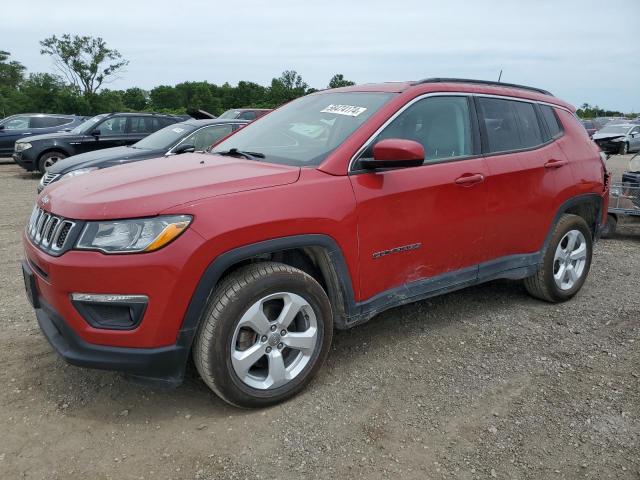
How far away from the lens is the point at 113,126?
1266cm

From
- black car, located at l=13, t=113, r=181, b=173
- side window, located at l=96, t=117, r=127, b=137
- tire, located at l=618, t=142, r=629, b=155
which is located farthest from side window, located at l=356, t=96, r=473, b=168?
tire, located at l=618, t=142, r=629, b=155

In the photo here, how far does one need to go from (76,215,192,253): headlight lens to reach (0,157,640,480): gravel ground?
0.96 meters

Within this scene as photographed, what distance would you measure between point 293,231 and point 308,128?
1054 mm

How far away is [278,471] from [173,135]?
22.1 feet

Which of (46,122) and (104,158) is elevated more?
(46,122)

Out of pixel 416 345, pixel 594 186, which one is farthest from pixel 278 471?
pixel 594 186

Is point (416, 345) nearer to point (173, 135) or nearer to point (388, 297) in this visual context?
point (388, 297)

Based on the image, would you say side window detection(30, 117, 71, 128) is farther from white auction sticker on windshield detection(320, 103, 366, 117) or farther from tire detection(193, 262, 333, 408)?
tire detection(193, 262, 333, 408)

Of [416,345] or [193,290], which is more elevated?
[193,290]

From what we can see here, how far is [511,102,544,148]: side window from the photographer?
3998 mm

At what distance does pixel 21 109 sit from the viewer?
3638cm

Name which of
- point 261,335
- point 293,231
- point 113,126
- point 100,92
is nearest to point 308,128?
point 293,231

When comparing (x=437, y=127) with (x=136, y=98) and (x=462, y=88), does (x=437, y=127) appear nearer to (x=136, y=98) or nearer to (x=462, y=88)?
(x=462, y=88)

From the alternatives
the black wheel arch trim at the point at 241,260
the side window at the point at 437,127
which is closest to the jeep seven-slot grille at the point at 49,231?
the black wheel arch trim at the point at 241,260
